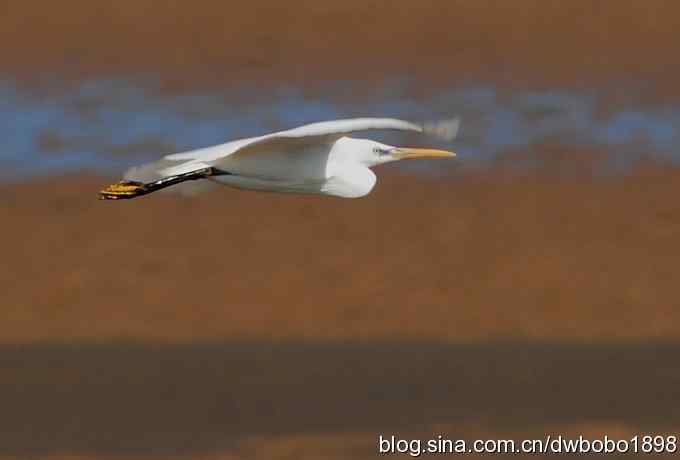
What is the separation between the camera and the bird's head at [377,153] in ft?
35.2

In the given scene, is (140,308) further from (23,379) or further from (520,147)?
(520,147)

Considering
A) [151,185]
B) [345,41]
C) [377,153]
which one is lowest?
[151,185]

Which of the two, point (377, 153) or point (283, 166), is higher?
point (377, 153)

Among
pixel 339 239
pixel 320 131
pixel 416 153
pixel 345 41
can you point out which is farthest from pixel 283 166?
pixel 345 41

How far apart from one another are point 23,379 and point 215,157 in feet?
12.5

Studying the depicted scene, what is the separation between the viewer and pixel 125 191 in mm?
10859

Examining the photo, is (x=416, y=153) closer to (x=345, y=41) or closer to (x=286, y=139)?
(x=286, y=139)

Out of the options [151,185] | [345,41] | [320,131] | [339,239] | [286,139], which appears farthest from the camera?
[345,41]

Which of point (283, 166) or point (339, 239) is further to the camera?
point (339, 239)

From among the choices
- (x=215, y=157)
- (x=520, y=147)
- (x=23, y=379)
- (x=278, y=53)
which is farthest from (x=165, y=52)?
(x=215, y=157)

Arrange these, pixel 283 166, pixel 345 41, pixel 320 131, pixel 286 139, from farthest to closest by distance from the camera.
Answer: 1. pixel 345 41
2. pixel 283 166
3. pixel 286 139
4. pixel 320 131

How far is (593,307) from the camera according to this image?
557 inches

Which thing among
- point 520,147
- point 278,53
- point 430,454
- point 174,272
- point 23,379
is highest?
point 278,53

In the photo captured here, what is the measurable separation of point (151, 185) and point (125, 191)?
218mm
